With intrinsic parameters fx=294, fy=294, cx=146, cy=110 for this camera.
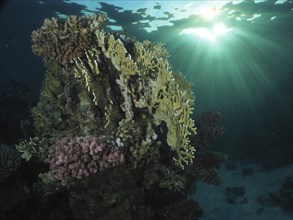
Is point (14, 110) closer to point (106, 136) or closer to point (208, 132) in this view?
point (106, 136)

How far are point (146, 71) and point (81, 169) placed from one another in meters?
2.25

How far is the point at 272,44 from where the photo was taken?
39.9 m

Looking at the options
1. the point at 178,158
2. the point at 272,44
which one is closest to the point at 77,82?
the point at 178,158

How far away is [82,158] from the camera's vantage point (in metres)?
5.18

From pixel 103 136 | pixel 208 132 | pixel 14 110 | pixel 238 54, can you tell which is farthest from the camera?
pixel 238 54

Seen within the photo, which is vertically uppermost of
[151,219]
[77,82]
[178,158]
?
[77,82]

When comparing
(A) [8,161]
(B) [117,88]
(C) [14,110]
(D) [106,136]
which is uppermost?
(B) [117,88]

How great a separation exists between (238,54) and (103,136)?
1729 inches

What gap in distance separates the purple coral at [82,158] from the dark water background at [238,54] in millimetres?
14753

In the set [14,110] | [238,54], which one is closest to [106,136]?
[14,110]

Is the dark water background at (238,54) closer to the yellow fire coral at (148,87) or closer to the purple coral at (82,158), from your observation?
the yellow fire coral at (148,87)

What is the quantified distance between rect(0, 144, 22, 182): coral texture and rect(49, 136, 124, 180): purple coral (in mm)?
1338

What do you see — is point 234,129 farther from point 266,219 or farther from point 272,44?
point 272,44

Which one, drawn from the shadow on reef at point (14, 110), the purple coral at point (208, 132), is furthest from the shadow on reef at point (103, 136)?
the shadow on reef at point (14, 110)
